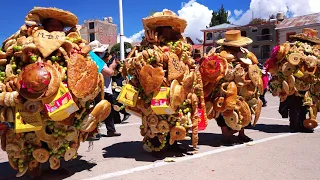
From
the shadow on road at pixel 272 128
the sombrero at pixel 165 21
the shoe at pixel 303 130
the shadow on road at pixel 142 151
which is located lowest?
the shadow on road at pixel 142 151

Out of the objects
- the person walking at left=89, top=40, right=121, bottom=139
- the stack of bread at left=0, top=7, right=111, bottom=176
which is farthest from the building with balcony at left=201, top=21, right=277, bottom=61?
the stack of bread at left=0, top=7, right=111, bottom=176

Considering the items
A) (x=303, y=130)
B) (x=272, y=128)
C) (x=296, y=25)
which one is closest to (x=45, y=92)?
(x=303, y=130)

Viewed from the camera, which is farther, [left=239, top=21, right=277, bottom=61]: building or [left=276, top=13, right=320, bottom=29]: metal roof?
[left=239, top=21, right=277, bottom=61]: building

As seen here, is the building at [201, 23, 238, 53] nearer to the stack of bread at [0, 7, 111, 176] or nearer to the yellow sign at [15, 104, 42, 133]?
the stack of bread at [0, 7, 111, 176]

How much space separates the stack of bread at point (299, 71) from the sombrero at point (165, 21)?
104 inches

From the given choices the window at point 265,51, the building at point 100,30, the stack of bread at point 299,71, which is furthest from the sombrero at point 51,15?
the building at point 100,30

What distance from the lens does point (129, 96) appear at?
4520 mm

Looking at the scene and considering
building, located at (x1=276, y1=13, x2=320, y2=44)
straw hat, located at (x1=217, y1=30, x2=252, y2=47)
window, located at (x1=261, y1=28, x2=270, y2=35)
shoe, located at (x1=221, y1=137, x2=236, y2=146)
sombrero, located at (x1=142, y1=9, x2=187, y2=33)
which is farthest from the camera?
window, located at (x1=261, y1=28, x2=270, y2=35)

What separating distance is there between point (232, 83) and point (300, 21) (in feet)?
106

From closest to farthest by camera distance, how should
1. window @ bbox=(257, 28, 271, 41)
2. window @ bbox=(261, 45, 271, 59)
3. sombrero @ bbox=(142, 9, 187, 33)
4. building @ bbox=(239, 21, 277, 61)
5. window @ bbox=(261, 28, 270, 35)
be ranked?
1. sombrero @ bbox=(142, 9, 187, 33)
2. building @ bbox=(239, 21, 277, 61)
3. window @ bbox=(257, 28, 271, 41)
4. window @ bbox=(261, 28, 270, 35)
5. window @ bbox=(261, 45, 271, 59)

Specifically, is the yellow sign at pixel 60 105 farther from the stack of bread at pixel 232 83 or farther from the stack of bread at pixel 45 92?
the stack of bread at pixel 232 83

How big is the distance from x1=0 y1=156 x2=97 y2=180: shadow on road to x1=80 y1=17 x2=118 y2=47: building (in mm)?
45848

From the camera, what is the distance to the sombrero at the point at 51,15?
12.4 ft

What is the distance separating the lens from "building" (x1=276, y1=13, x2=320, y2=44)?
3149cm
